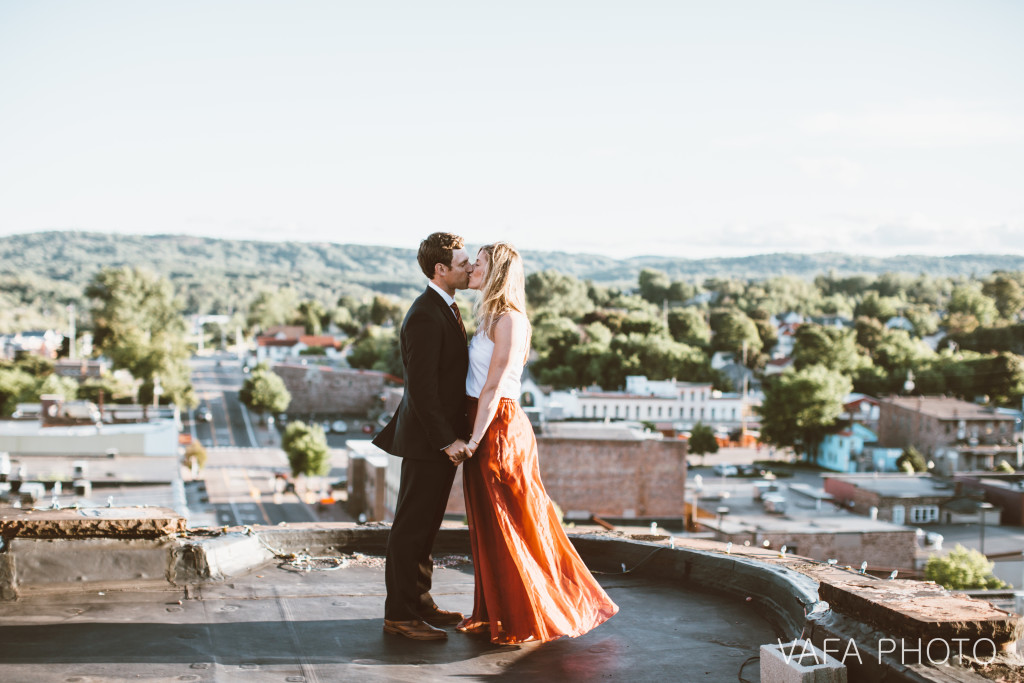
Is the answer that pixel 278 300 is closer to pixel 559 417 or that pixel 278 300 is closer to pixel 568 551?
pixel 559 417

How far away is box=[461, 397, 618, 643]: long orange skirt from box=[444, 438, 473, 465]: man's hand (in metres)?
0.06

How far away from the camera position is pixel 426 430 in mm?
3398

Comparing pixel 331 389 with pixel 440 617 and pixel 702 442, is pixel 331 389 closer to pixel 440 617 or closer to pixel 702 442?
pixel 702 442

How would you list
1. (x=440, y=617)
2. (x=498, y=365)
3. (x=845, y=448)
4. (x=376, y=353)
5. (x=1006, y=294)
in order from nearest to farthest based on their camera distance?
(x=498, y=365) → (x=440, y=617) → (x=845, y=448) → (x=376, y=353) → (x=1006, y=294)

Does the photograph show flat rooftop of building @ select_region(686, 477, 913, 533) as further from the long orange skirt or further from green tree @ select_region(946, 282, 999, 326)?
green tree @ select_region(946, 282, 999, 326)

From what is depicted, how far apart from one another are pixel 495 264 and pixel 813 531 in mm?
22694

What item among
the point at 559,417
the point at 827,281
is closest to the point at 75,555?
the point at 559,417

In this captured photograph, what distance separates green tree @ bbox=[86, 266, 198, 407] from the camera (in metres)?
54.8

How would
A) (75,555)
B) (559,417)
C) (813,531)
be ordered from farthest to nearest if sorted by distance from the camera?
(559,417), (813,531), (75,555)

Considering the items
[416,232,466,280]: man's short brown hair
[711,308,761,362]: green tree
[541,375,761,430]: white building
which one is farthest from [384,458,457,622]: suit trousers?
[711,308,761,362]: green tree

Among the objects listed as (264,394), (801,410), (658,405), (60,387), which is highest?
(60,387)

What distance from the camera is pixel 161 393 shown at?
51.0 metres

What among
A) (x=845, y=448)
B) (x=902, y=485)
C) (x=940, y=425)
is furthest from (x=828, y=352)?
(x=902, y=485)

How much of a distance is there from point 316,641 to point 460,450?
854 millimetres
